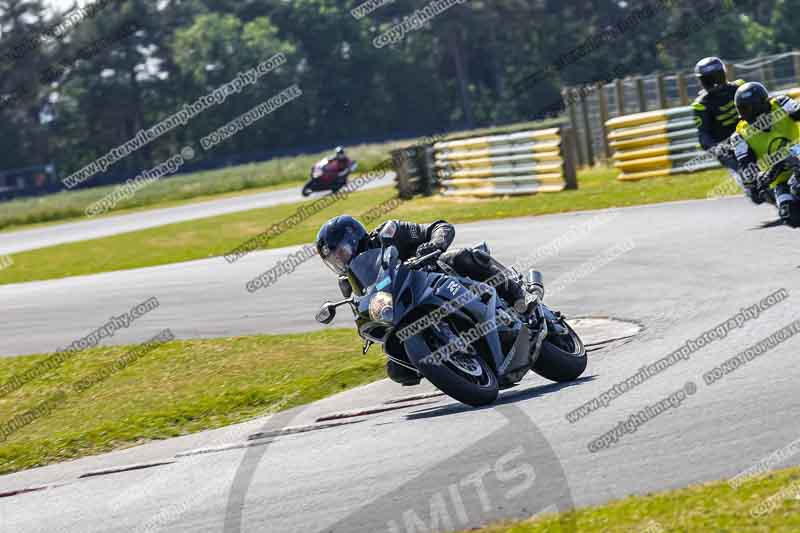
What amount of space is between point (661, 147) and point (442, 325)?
17139 millimetres

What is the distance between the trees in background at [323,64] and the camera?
289 ft

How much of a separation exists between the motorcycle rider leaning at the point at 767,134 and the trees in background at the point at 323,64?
2743 inches

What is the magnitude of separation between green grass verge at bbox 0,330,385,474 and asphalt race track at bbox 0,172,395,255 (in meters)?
21.4

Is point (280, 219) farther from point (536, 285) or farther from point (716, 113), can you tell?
point (536, 285)

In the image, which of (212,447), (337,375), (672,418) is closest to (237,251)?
(337,375)

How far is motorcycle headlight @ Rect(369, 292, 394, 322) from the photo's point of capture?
26.5 ft

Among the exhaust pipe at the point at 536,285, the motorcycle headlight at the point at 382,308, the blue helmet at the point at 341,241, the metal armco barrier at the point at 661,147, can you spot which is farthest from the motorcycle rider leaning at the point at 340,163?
the motorcycle headlight at the point at 382,308

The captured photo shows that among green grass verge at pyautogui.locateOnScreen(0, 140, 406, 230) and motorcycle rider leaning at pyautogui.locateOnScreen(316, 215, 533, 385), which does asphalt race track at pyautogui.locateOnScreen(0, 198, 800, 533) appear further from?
green grass verge at pyautogui.locateOnScreen(0, 140, 406, 230)

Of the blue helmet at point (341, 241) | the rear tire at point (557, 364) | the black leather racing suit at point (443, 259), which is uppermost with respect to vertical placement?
the blue helmet at point (341, 241)

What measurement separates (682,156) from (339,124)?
74.4 metres

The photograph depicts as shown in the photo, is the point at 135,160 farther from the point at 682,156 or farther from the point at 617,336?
the point at 617,336

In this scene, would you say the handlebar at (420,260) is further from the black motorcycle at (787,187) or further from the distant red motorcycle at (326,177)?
the distant red motorcycle at (326,177)

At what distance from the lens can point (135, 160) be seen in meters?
89.1

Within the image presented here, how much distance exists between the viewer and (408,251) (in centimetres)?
898
